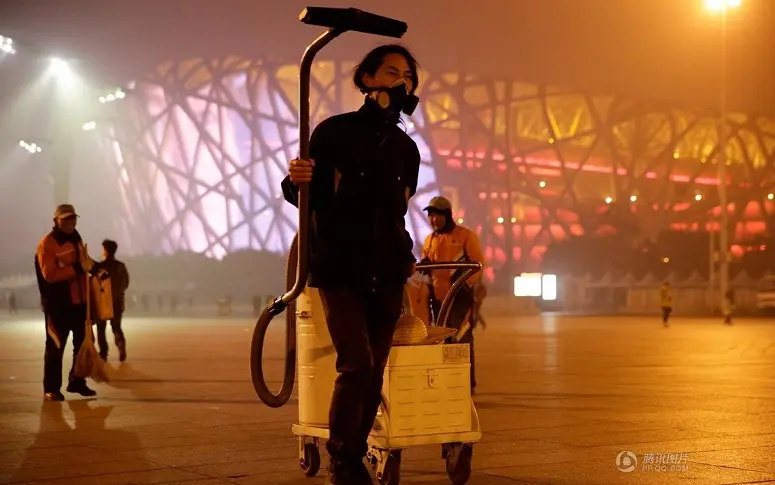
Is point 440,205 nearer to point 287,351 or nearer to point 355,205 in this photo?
point 287,351

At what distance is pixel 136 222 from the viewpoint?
10362 cm

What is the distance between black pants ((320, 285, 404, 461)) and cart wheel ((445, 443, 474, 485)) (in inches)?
22.9

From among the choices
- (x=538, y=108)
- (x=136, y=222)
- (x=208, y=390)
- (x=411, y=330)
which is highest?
(x=538, y=108)

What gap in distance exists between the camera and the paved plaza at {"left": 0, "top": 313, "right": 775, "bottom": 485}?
583 centimetres

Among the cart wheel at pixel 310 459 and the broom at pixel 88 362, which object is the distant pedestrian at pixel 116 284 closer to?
the broom at pixel 88 362

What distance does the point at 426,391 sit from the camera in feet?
17.6

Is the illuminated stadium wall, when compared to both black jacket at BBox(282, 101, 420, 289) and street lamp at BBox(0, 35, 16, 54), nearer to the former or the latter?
street lamp at BBox(0, 35, 16, 54)

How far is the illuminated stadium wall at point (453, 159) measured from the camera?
3681 inches

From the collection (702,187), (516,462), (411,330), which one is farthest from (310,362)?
(702,187)

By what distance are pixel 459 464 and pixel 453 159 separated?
88537mm

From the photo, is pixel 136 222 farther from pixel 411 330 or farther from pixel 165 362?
pixel 411 330

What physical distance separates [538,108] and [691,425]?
3710 inches

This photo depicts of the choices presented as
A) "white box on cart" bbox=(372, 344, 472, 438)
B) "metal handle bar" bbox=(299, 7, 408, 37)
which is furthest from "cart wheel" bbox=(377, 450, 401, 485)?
"metal handle bar" bbox=(299, 7, 408, 37)

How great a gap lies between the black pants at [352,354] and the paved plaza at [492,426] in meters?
0.80
